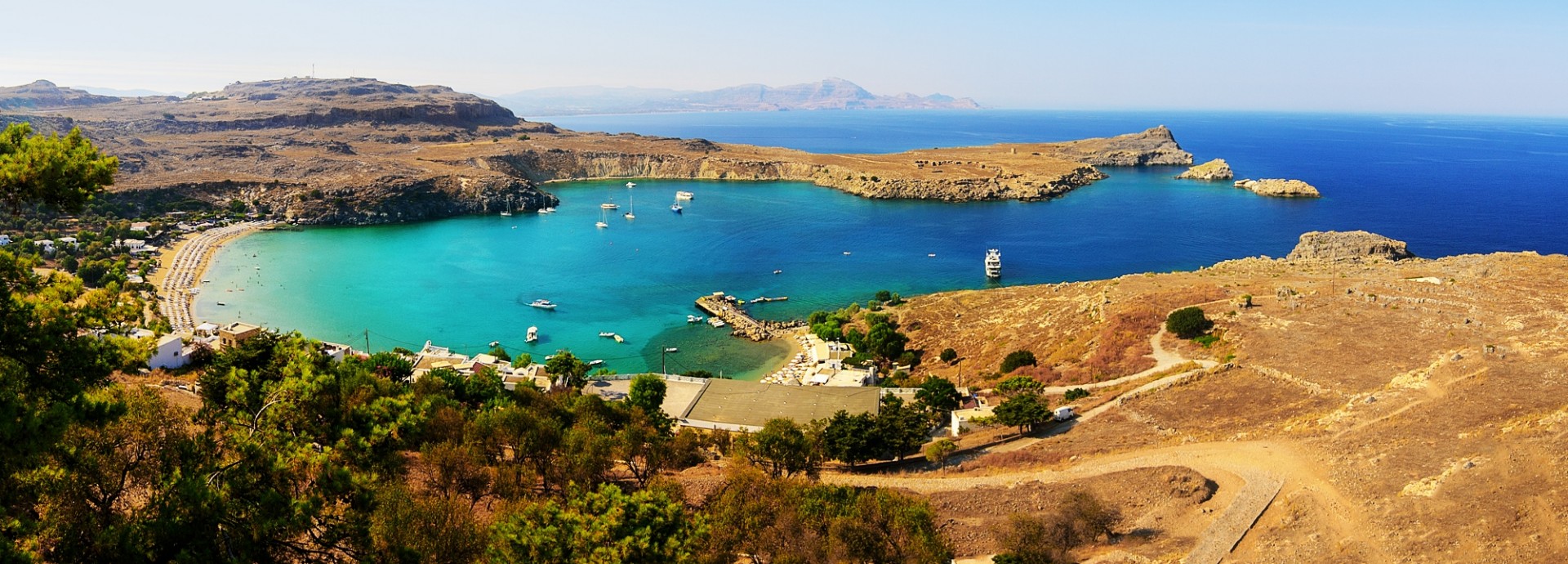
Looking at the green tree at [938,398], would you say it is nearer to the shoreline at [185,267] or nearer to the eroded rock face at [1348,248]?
the shoreline at [185,267]

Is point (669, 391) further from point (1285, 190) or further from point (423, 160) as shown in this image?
point (1285, 190)

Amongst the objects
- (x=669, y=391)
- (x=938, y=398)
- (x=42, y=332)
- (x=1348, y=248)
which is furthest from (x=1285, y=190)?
(x=42, y=332)

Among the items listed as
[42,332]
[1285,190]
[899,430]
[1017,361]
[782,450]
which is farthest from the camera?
[1285,190]

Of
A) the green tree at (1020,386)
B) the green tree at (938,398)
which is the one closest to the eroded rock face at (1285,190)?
the green tree at (1020,386)

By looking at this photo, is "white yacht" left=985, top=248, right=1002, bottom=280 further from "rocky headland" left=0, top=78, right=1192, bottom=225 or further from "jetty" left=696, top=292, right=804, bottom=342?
"rocky headland" left=0, top=78, right=1192, bottom=225

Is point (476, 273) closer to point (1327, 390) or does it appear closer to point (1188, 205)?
point (1327, 390)

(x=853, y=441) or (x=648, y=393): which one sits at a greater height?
(x=853, y=441)

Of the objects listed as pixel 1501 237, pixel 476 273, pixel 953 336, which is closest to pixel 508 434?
pixel 953 336
